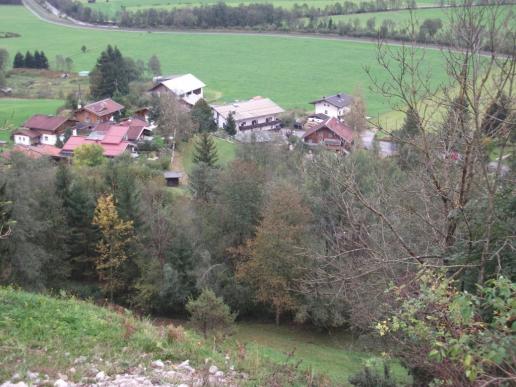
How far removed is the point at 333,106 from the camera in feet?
153

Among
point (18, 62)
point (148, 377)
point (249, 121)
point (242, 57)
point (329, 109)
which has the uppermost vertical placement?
point (242, 57)

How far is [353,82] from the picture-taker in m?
56.9

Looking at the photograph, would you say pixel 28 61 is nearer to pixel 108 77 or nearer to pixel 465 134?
pixel 108 77

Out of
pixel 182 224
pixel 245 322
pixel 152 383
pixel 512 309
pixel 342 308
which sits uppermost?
pixel 512 309

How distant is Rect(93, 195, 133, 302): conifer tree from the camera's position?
19.1 m

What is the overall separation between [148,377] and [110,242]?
13.9m

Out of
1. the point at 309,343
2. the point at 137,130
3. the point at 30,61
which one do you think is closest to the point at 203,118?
the point at 137,130

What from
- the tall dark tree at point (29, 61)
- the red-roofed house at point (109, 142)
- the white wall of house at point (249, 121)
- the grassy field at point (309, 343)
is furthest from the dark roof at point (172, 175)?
the tall dark tree at point (29, 61)

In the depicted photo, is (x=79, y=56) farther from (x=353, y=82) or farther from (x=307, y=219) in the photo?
(x=307, y=219)

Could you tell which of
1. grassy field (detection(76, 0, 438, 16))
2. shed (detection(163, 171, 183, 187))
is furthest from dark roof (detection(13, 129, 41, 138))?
grassy field (detection(76, 0, 438, 16))

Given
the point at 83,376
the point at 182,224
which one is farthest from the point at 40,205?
the point at 83,376

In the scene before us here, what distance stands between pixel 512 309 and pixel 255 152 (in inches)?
1010

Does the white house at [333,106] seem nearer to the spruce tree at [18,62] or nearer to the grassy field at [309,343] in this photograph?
the grassy field at [309,343]

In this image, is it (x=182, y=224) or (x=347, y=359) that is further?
(x=182, y=224)
